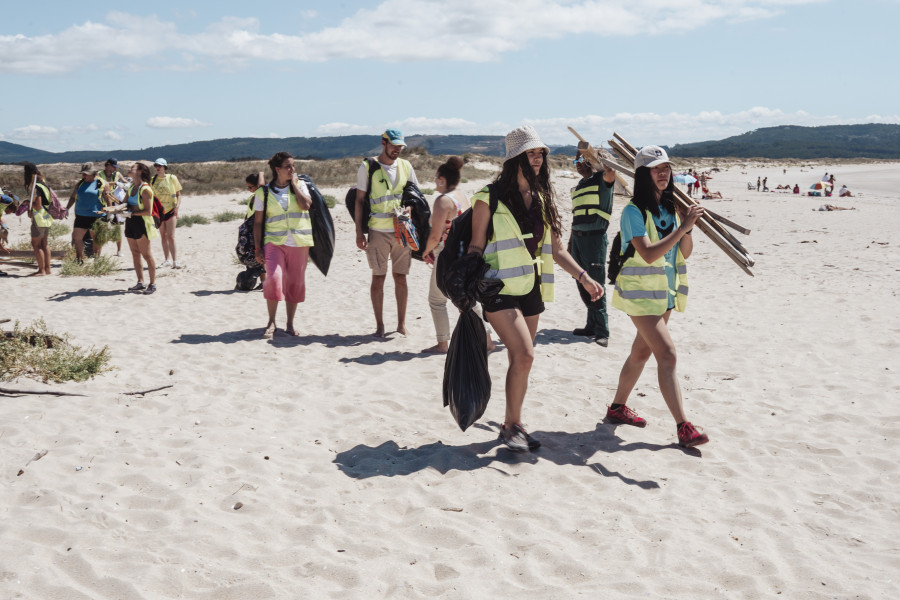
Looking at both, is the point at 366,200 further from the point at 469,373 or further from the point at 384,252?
the point at 469,373

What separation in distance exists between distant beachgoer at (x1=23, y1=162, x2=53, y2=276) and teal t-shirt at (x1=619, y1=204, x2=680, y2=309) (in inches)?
375

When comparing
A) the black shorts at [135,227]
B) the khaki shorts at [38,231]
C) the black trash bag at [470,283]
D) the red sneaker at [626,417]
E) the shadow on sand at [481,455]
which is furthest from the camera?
the khaki shorts at [38,231]

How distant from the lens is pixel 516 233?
14.5ft

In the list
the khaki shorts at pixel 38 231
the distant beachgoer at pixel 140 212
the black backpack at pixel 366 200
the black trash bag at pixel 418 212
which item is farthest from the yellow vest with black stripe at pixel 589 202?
the khaki shorts at pixel 38 231

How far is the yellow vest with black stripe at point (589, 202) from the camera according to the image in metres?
7.37

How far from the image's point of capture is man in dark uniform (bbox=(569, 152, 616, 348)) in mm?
7375

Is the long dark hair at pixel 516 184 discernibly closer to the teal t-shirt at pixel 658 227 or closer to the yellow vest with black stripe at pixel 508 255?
the yellow vest with black stripe at pixel 508 255

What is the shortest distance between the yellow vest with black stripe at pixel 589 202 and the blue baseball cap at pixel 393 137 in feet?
6.12

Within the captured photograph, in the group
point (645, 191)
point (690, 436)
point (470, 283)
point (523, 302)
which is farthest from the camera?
point (690, 436)

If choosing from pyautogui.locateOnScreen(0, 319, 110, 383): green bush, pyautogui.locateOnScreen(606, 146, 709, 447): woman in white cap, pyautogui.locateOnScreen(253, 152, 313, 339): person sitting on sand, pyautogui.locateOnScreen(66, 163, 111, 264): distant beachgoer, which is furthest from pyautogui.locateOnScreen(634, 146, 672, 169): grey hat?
pyautogui.locateOnScreen(66, 163, 111, 264): distant beachgoer

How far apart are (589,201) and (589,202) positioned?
1cm

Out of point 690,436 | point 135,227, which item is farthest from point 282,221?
point 690,436

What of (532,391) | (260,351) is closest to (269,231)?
(260,351)

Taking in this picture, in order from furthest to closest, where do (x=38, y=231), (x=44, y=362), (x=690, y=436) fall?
1. (x=38, y=231)
2. (x=44, y=362)
3. (x=690, y=436)
